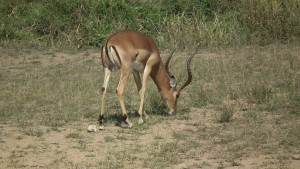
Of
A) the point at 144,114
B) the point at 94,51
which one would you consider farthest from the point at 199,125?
the point at 94,51

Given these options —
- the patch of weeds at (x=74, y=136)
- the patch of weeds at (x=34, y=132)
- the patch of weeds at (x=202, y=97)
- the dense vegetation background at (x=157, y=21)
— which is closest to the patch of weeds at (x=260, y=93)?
the patch of weeds at (x=202, y=97)

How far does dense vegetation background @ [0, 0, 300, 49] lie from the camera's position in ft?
46.1

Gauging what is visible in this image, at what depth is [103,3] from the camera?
1523 cm

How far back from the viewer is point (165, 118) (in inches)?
343

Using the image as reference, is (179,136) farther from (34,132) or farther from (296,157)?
(34,132)

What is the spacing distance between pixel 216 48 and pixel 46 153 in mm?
→ 7028

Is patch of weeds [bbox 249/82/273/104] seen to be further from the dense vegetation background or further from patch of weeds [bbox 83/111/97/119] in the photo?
the dense vegetation background

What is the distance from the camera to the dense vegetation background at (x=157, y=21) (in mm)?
14039

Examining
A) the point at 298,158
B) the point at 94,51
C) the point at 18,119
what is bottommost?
the point at 94,51

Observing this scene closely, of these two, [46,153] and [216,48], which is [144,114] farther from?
[216,48]

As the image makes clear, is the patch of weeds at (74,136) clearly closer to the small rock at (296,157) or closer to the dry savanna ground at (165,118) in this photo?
the dry savanna ground at (165,118)

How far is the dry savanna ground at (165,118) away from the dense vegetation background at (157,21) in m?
1.46

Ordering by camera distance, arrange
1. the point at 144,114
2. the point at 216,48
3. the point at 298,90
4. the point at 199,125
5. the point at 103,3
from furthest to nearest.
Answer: the point at 103,3, the point at 216,48, the point at 298,90, the point at 144,114, the point at 199,125

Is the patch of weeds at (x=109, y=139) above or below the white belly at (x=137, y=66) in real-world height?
below
